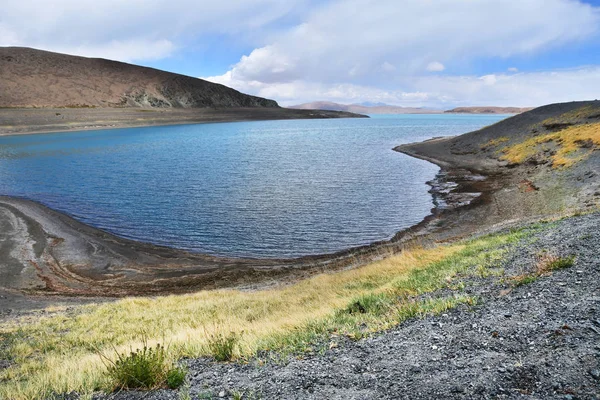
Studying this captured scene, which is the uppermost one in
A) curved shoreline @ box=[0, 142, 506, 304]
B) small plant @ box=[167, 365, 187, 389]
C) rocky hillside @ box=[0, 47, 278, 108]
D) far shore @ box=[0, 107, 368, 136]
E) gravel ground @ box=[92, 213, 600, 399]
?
A: rocky hillside @ box=[0, 47, 278, 108]

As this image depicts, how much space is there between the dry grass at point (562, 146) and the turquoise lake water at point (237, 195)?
34.2ft

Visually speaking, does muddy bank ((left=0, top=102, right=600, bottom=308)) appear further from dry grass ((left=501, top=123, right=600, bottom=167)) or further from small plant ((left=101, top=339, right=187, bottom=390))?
small plant ((left=101, top=339, right=187, bottom=390))

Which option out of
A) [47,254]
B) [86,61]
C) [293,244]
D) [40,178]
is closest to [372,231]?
[293,244]

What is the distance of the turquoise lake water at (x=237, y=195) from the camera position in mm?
26469

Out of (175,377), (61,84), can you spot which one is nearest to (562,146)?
(175,377)

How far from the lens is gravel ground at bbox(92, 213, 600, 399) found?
4.72 m

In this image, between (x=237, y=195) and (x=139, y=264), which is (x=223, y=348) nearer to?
(x=139, y=264)

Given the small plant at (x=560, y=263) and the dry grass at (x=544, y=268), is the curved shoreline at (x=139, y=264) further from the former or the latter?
the small plant at (x=560, y=263)

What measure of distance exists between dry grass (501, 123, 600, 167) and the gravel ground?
119 feet

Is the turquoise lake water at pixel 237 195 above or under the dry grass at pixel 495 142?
under

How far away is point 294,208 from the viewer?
3216cm

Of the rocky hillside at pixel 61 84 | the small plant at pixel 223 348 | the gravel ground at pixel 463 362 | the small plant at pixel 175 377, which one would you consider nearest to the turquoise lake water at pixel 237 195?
the small plant at pixel 223 348

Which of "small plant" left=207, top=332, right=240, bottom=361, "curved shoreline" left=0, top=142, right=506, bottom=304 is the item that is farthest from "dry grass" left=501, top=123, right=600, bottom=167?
"small plant" left=207, top=332, right=240, bottom=361

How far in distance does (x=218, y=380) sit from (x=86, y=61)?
773 ft
